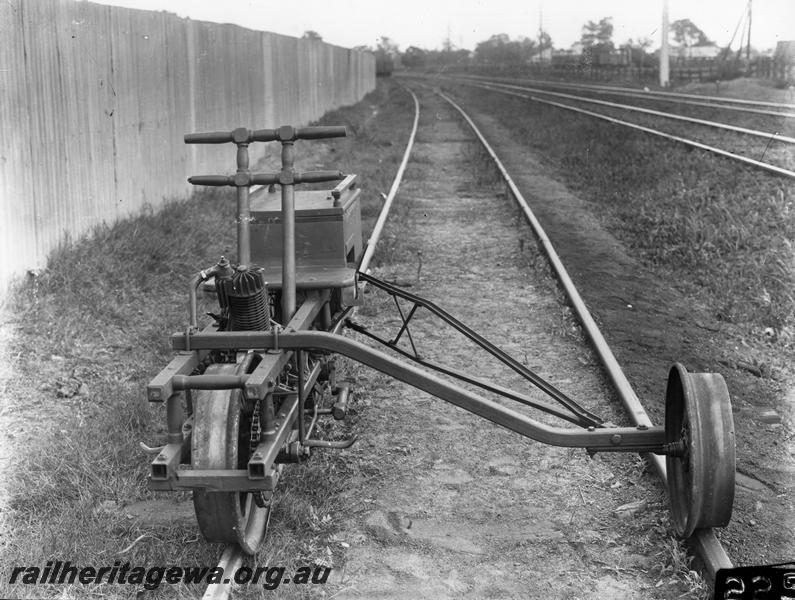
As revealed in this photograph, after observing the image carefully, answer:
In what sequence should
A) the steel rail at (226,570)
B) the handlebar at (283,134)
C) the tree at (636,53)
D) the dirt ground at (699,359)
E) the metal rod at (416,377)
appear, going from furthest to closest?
1. the tree at (636,53)
2. the dirt ground at (699,359)
3. the handlebar at (283,134)
4. the metal rod at (416,377)
5. the steel rail at (226,570)

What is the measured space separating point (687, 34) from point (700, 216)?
5660 centimetres

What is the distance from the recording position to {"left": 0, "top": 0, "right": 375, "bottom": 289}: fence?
24.0 ft

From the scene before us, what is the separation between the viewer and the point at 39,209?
761cm

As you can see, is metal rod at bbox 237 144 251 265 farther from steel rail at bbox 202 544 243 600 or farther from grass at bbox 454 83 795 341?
grass at bbox 454 83 795 341

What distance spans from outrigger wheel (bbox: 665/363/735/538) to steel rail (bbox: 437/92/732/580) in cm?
8

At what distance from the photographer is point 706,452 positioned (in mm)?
3787

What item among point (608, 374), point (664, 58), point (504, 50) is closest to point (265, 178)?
point (608, 374)

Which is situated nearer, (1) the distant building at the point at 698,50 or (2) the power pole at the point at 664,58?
(2) the power pole at the point at 664,58

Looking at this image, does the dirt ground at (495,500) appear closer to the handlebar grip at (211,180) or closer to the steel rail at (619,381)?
the steel rail at (619,381)

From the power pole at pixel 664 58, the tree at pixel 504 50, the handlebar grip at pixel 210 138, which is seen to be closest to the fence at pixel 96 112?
the handlebar grip at pixel 210 138

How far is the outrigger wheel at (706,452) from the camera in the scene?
12.4 ft

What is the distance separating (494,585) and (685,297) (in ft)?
18.0

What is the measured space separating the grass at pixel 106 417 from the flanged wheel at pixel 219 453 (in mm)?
204

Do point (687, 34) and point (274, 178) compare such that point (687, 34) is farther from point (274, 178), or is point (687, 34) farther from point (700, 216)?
point (274, 178)
